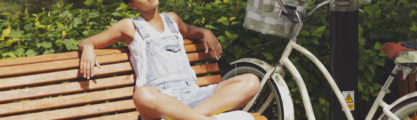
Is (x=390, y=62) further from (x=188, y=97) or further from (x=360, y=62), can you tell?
(x=188, y=97)

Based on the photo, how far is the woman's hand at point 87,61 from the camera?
2.93m

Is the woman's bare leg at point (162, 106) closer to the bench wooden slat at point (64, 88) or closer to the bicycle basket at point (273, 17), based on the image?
the bench wooden slat at point (64, 88)

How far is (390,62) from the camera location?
3.59 meters

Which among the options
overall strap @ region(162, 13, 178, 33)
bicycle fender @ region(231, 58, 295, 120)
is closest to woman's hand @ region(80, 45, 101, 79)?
overall strap @ region(162, 13, 178, 33)

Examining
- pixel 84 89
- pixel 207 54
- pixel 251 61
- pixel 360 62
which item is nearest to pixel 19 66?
pixel 84 89

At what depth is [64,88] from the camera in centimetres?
296

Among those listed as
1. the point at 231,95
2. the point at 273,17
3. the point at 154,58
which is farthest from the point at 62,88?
the point at 273,17

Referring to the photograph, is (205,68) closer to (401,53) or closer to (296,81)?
(296,81)

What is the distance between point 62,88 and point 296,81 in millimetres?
1524

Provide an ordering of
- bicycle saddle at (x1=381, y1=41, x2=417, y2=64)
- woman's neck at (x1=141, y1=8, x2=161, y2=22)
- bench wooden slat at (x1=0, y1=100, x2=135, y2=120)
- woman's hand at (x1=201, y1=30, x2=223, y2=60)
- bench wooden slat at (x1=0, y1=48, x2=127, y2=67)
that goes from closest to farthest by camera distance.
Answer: bicycle saddle at (x1=381, y1=41, x2=417, y2=64), bench wooden slat at (x1=0, y1=100, x2=135, y2=120), bench wooden slat at (x1=0, y1=48, x2=127, y2=67), woman's neck at (x1=141, y1=8, x2=161, y2=22), woman's hand at (x1=201, y1=30, x2=223, y2=60)

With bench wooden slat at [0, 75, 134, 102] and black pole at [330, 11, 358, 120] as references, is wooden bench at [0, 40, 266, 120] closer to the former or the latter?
bench wooden slat at [0, 75, 134, 102]

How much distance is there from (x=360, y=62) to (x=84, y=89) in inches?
82.2

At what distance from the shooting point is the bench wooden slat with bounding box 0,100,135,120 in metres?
2.87

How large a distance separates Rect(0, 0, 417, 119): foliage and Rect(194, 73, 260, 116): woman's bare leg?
0.67 m
